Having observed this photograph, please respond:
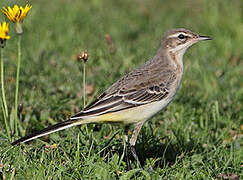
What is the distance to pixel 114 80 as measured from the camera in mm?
7848

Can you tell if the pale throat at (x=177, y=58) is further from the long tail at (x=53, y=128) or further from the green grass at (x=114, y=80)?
the long tail at (x=53, y=128)

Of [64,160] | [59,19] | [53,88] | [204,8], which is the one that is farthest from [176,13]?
[64,160]

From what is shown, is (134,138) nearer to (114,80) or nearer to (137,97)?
(137,97)

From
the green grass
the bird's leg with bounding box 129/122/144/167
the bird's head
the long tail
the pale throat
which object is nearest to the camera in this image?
the long tail

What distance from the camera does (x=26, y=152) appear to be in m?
5.48

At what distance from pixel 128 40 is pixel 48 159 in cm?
585

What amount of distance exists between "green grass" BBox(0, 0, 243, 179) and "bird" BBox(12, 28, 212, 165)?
36cm

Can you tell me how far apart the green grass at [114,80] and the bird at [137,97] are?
362mm

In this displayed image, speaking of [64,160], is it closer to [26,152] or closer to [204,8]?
[26,152]

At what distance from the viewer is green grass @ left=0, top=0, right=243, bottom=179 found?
5.45 meters

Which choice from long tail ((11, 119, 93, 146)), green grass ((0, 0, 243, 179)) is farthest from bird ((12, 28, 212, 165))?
green grass ((0, 0, 243, 179))

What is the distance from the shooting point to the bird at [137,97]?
5571 mm

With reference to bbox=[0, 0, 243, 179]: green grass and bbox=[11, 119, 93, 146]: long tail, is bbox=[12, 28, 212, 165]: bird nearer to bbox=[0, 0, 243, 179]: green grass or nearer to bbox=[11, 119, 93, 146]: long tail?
bbox=[11, 119, 93, 146]: long tail

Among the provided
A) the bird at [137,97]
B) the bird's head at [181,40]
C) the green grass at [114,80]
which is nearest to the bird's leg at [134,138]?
the bird at [137,97]
